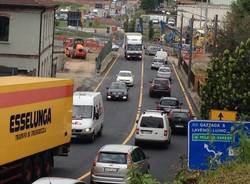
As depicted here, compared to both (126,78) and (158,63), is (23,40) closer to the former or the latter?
(126,78)

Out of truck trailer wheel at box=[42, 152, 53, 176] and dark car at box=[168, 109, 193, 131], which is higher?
truck trailer wheel at box=[42, 152, 53, 176]

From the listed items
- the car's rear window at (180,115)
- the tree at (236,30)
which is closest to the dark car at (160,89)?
the tree at (236,30)

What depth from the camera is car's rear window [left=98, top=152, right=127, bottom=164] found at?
2423cm

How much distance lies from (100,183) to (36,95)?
3432 mm

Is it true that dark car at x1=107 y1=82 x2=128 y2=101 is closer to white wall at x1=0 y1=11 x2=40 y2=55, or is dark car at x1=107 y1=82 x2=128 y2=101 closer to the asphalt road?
the asphalt road

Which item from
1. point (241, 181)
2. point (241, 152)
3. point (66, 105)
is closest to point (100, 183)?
point (66, 105)

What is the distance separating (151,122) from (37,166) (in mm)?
13535

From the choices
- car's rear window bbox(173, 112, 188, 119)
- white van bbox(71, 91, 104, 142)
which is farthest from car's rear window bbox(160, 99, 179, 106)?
white van bbox(71, 91, 104, 142)

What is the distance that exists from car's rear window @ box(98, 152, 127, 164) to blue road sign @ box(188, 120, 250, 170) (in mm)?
11348

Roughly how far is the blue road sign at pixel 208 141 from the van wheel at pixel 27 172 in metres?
12.1

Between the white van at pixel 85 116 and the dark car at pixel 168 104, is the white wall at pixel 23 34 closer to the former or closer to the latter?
the dark car at pixel 168 104

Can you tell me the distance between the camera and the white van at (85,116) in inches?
1489

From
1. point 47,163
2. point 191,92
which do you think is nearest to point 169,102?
point 191,92

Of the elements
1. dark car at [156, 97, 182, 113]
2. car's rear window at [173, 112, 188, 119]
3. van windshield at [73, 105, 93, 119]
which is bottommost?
dark car at [156, 97, 182, 113]
